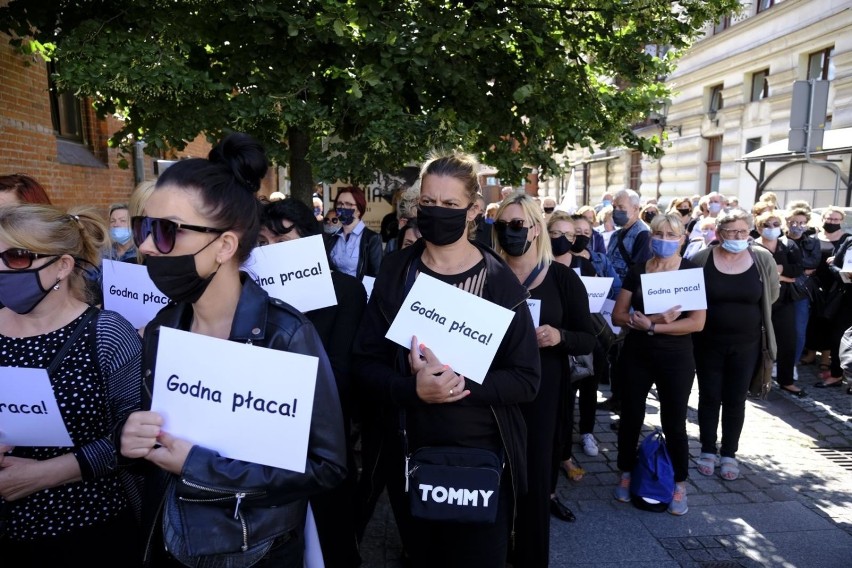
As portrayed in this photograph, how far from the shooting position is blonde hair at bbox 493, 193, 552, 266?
11.0ft

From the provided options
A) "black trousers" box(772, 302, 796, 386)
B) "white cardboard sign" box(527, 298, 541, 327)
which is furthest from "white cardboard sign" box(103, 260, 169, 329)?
"black trousers" box(772, 302, 796, 386)

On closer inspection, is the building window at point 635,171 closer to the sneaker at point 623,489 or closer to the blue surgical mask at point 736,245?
the blue surgical mask at point 736,245

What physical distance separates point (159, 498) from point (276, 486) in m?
0.41

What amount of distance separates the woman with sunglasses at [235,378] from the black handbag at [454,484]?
0.52m

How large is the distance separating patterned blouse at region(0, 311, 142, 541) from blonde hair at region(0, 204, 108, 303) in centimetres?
26

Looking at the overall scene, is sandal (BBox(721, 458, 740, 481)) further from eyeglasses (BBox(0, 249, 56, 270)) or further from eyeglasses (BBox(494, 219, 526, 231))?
eyeglasses (BBox(0, 249, 56, 270))

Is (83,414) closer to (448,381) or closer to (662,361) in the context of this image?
(448,381)

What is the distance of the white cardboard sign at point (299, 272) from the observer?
9.68ft

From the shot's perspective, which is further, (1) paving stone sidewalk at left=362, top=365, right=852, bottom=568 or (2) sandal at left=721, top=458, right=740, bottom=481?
(2) sandal at left=721, top=458, right=740, bottom=481

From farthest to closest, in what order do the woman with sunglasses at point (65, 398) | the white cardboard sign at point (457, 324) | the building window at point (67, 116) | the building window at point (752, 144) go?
1. the building window at point (752, 144)
2. the building window at point (67, 116)
3. the white cardboard sign at point (457, 324)
4. the woman with sunglasses at point (65, 398)

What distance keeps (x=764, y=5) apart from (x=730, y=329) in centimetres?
1908

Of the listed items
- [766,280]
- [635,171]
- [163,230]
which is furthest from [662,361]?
[635,171]

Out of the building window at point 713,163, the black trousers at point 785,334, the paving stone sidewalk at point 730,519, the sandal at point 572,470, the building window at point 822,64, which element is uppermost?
the building window at point 822,64

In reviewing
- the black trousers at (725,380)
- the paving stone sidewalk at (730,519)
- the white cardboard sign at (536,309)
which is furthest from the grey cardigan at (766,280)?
the white cardboard sign at (536,309)
